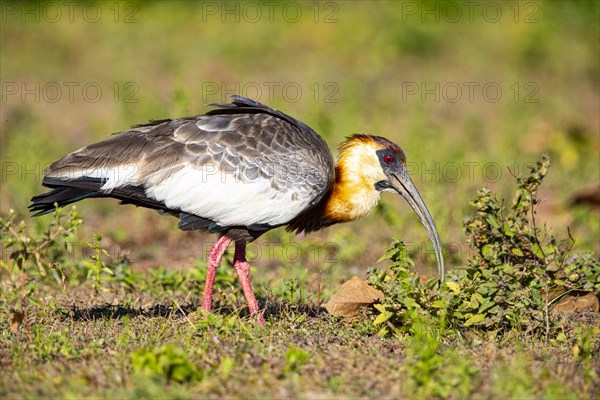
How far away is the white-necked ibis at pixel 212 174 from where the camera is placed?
6.22 metres

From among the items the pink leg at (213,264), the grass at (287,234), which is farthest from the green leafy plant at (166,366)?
the pink leg at (213,264)

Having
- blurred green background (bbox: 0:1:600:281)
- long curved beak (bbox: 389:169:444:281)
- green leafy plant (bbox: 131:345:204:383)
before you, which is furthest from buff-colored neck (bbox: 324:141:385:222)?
green leafy plant (bbox: 131:345:204:383)

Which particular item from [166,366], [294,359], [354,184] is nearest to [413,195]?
[354,184]

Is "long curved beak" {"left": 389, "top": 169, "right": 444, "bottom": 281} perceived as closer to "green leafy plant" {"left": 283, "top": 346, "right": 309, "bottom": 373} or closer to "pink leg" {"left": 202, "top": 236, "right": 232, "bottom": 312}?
"pink leg" {"left": 202, "top": 236, "right": 232, "bottom": 312}

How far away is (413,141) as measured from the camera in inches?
436

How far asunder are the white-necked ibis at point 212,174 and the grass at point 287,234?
505mm

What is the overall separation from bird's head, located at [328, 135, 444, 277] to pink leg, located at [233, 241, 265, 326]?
813mm

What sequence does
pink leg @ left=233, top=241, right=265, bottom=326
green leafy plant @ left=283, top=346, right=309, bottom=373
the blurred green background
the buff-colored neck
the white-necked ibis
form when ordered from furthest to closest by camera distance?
the blurred green background
the buff-colored neck
pink leg @ left=233, top=241, right=265, bottom=326
the white-necked ibis
green leafy plant @ left=283, top=346, right=309, bottom=373

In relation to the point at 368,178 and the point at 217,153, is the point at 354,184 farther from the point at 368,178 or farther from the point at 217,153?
the point at 217,153

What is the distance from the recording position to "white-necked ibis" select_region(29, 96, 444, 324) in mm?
6223

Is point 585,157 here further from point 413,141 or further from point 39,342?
point 39,342

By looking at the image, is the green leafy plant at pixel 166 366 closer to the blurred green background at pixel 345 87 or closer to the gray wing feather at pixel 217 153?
the gray wing feather at pixel 217 153

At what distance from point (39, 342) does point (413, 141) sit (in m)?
6.96

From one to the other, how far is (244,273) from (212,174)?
0.92 meters
